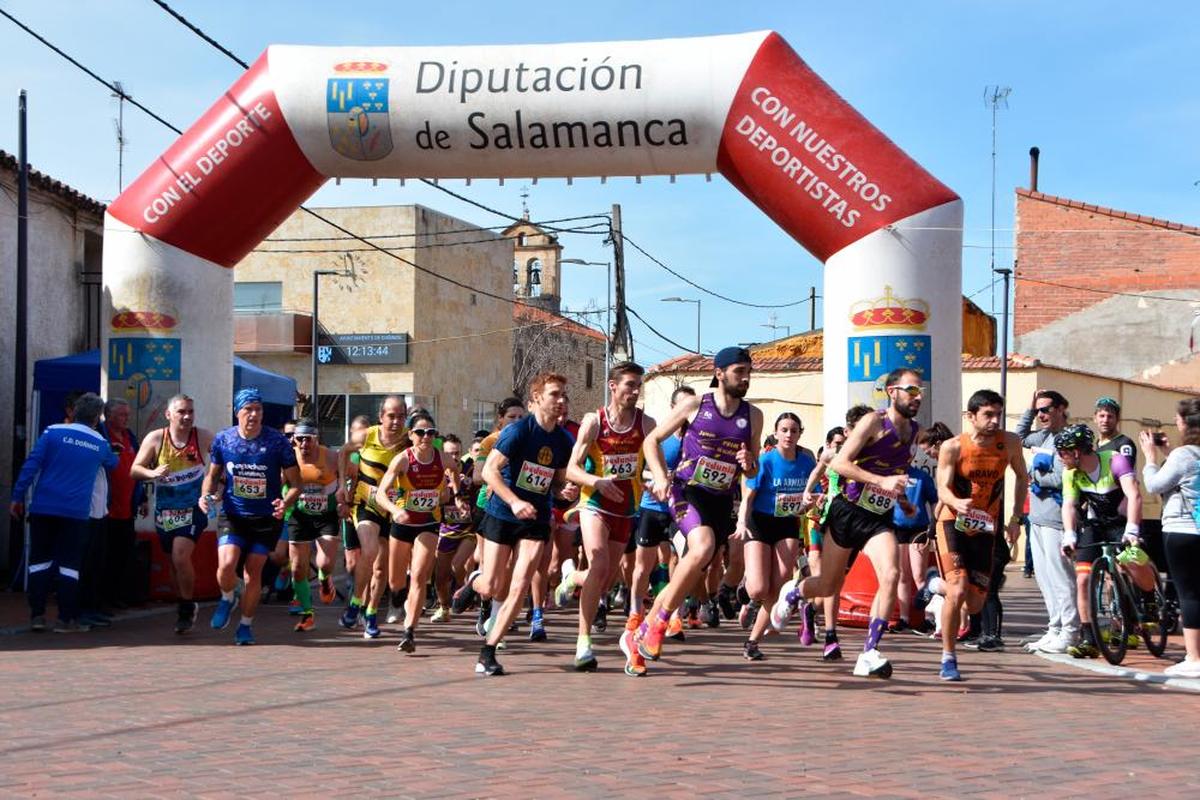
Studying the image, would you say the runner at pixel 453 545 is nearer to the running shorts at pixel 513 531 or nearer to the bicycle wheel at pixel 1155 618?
the running shorts at pixel 513 531

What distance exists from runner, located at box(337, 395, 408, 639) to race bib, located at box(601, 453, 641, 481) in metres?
2.69

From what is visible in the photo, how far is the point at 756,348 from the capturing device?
41.8m

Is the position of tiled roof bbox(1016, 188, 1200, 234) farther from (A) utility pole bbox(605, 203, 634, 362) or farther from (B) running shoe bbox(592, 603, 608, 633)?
(B) running shoe bbox(592, 603, 608, 633)

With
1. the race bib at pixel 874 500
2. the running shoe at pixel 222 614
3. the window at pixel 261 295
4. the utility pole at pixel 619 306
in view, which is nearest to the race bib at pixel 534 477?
the race bib at pixel 874 500

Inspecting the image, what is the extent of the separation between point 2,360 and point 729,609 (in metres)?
9.51

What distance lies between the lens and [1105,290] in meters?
41.4

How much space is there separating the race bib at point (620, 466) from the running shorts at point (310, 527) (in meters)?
3.38

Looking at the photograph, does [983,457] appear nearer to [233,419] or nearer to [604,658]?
[604,658]

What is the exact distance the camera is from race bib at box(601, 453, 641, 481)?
10.1 m

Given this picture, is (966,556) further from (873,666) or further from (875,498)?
(873,666)

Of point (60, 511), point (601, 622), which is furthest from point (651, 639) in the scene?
point (60, 511)

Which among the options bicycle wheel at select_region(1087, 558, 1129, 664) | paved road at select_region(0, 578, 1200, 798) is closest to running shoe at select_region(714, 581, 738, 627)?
paved road at select_region(0, 578, 1200, 798)

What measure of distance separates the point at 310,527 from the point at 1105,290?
33.4 meters

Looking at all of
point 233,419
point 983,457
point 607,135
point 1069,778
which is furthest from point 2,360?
point 1069,778
